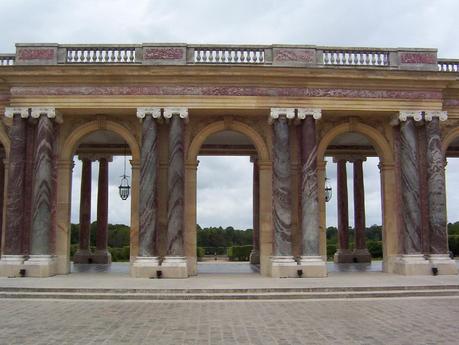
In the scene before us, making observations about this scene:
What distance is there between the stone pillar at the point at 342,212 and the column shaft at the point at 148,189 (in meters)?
14.2

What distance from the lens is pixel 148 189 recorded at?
23562 millimetres

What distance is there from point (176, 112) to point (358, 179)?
14705 millimetres

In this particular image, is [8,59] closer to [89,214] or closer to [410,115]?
[89,214]

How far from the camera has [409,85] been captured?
2466 cm

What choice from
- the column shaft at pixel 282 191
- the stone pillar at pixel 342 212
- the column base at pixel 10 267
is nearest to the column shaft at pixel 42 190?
the column base at pixel 10 267

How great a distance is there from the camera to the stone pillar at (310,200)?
23172 millimetres

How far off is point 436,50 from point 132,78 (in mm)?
14511

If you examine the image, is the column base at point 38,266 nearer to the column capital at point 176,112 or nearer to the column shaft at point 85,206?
the column capital at point 176,112

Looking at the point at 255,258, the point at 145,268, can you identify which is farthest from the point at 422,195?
the point at 145,268

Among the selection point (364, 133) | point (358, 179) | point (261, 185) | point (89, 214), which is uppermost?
point (364, 133)

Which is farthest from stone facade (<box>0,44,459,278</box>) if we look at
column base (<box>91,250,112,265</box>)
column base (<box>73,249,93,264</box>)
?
column base (<box>73,249,93,264</box>)

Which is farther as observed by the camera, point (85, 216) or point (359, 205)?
point (359, 205)

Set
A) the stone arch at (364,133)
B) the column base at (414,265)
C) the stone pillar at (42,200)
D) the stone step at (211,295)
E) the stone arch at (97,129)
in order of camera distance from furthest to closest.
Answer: the stone arch at (364,133) < the stone arch at (97,129) < the column base at (414,265) < the stone pillar at (42,200) < the stone step at (211,295)

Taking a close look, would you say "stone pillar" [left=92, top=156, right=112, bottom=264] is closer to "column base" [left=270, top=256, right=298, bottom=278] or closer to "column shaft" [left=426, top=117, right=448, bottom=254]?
"column base" [left=270, top=256, right=298, bottom=278]
